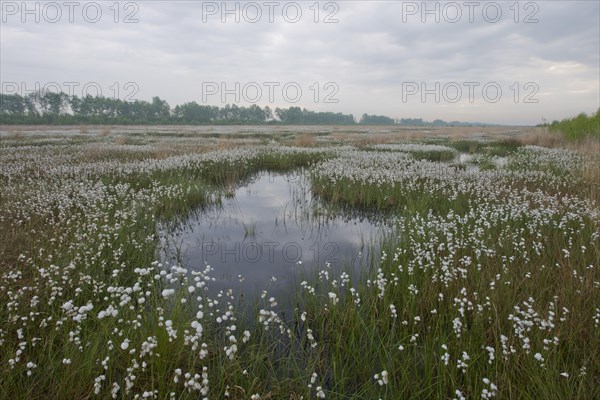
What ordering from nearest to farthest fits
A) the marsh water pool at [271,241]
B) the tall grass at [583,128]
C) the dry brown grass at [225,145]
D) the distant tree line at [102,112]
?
the marsh water pool at [271,241] → the dry brown grass at [225,145] → the tall grass at [583,128] → the distant tree line at [102,112]

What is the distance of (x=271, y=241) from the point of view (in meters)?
7.66

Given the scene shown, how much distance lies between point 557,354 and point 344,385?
2265 millimetres

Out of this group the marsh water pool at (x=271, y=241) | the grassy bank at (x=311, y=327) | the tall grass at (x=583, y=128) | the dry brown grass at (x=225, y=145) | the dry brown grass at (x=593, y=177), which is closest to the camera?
the grassy bank at (x=311, y=327)

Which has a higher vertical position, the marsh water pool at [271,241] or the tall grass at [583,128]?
the tall grass at [583,128]

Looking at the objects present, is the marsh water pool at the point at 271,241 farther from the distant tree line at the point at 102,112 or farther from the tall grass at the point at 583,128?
the distant tree line at the point at 102,112

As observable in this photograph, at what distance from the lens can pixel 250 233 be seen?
26.8ft

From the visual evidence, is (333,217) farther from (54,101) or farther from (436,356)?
(54,101)

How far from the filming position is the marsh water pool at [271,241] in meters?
5.78

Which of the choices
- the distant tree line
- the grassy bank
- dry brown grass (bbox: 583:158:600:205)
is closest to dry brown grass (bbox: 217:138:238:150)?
the grassy bank

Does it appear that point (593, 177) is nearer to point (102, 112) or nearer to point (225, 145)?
point (225, 145)

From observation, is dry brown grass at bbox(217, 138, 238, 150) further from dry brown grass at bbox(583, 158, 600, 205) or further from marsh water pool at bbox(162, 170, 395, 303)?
dry brown grass at bbox(583, 158, 600, 205)

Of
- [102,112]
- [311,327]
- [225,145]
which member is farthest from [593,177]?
[102,112]

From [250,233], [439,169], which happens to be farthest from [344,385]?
[439,169]

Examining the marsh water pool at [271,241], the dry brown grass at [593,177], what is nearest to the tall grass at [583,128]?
the dry brown grass at [593,177]
